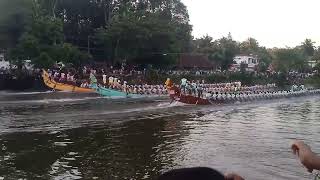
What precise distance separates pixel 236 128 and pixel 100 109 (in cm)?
1162

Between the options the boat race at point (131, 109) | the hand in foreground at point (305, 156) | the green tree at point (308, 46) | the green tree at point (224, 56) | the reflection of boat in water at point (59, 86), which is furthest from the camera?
the green tree at point (308, 46)

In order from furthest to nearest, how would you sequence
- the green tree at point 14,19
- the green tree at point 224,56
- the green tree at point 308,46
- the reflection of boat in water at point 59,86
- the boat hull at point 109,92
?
the green tree at point 308,46 → the green tree at point 224,56 → the reflection of boat in water at point 59,86 → the boat hull at point 109,92 → the green tree at point 14,19

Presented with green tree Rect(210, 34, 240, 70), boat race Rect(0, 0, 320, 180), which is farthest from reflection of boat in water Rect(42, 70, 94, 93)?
green tree Rect(210, 34, 240, 70)

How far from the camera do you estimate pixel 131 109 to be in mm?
32781

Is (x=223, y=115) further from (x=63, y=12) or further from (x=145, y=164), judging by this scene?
(x=63, y=12)

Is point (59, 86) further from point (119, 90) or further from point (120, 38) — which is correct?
point (120, 38)

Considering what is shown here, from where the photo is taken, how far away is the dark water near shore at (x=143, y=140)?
47.3 ft

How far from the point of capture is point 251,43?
144375 millimetres

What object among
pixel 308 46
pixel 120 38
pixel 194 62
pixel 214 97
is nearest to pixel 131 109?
pixel 214 97

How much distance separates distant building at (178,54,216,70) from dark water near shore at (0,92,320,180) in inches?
1604

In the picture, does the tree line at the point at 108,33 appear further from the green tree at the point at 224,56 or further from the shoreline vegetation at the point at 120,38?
the green tree at the point at 224,56

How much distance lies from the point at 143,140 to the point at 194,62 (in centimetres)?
5666

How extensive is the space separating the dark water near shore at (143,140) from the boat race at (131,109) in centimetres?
5

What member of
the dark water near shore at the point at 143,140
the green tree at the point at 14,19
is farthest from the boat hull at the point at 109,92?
the green tree at the point at 14,19
